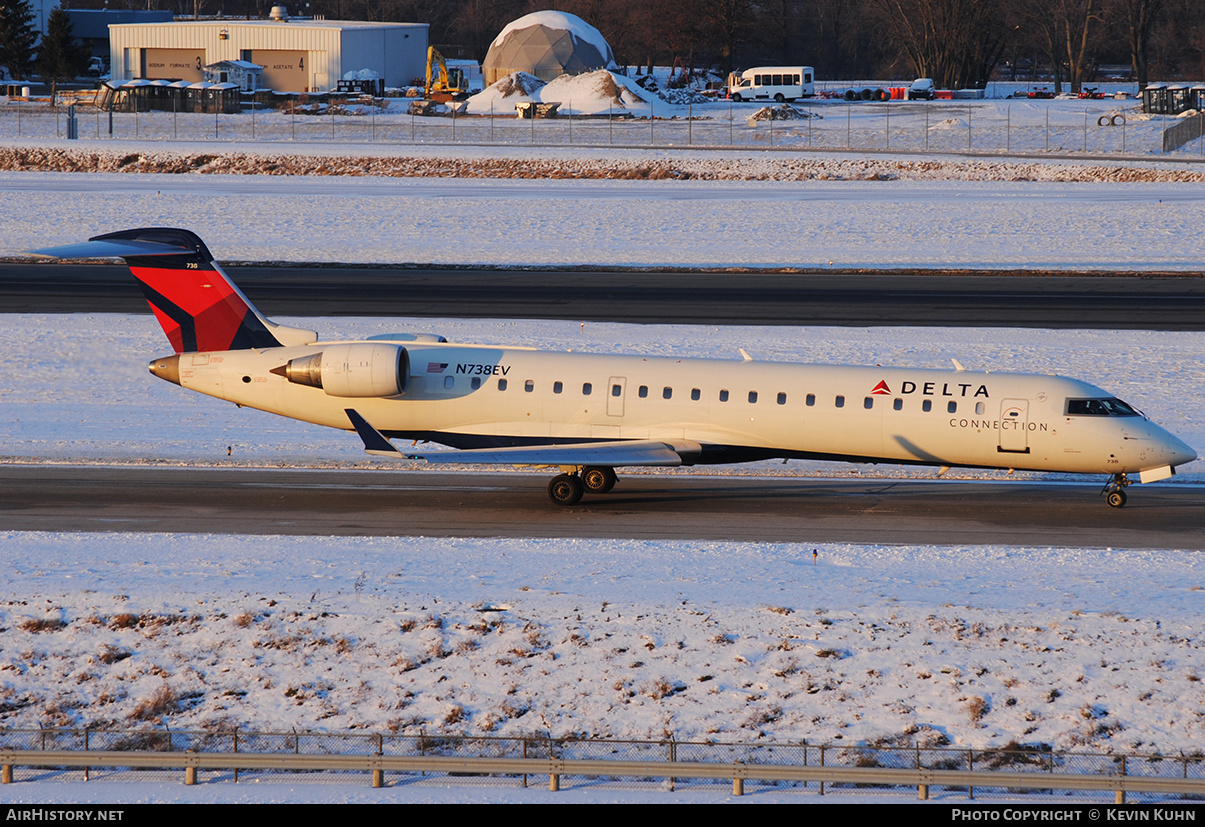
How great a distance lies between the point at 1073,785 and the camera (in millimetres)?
12859

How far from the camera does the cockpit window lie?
2338cm

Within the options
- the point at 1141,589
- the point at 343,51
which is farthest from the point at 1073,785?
the point at 343,51

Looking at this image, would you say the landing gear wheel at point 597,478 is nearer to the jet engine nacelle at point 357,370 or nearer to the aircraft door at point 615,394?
the aircraft door at point 615,394

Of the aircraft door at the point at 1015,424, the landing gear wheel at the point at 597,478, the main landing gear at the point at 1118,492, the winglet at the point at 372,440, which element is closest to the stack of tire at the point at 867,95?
the main landing gear at the point at 1118,492

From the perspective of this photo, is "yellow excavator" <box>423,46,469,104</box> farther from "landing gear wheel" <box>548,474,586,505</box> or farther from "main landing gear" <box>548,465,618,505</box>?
"landing gear wheel" <box>548,474,586,505</box>

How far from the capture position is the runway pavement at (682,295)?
3934cm

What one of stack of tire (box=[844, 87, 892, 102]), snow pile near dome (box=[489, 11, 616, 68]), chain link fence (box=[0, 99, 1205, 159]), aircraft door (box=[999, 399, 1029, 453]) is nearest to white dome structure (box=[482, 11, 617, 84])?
snow pile near dome (box=[489, 11, 616, 68])

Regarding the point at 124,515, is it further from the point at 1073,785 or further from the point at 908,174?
the point at 908,174

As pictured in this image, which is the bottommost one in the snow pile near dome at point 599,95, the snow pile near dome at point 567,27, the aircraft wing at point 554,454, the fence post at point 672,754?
the fence post at point 672,754

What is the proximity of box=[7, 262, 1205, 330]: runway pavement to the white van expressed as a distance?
58337 millimetres

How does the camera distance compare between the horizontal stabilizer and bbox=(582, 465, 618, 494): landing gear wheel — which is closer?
the horizontal stabilizer

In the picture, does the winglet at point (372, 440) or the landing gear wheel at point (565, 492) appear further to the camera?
the landing gear wheel at point (565, 492)

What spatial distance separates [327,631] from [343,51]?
10313cm

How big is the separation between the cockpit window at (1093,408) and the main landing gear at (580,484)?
8854 millimetres
